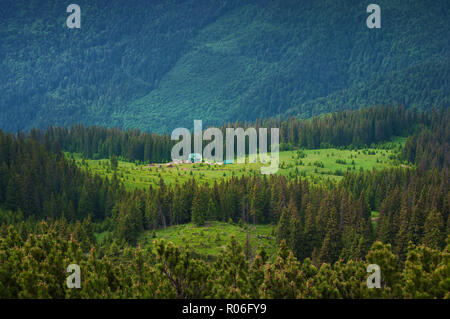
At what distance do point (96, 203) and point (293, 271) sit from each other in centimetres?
10142

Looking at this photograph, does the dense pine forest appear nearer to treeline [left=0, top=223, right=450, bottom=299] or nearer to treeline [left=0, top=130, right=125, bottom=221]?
treeline [left=0, top=223, right=450, bottom=299]

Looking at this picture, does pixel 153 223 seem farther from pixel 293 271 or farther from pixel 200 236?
pixel 293 271

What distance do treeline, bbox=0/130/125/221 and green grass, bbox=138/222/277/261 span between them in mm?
27407

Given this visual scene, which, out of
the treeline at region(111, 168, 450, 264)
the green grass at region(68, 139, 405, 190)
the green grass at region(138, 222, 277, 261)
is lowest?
the green grass at region(138, 222, 277, 261)

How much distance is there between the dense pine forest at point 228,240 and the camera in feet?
112

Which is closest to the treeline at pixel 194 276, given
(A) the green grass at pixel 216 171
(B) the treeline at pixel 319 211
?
(B) the treeline at pixel 319 211

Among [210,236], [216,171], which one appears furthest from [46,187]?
[216,171]

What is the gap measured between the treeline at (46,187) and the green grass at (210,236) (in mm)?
27407

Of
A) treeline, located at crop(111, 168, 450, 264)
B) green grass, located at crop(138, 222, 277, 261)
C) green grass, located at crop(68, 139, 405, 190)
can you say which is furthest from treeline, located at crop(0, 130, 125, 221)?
green grass, located at crop(138, 222, 277, 261)

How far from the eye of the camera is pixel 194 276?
33.3 meters

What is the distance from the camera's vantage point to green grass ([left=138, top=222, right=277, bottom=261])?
92.5 metres

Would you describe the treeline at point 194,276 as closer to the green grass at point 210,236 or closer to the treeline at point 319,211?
the treeline at point 319,211

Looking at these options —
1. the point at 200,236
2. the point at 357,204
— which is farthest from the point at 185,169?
the point at 357,204

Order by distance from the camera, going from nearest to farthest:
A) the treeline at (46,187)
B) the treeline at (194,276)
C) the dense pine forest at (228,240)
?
the treeline at (194,276)
the dense pine forest at (228,240)
the treeline at (46,187)
